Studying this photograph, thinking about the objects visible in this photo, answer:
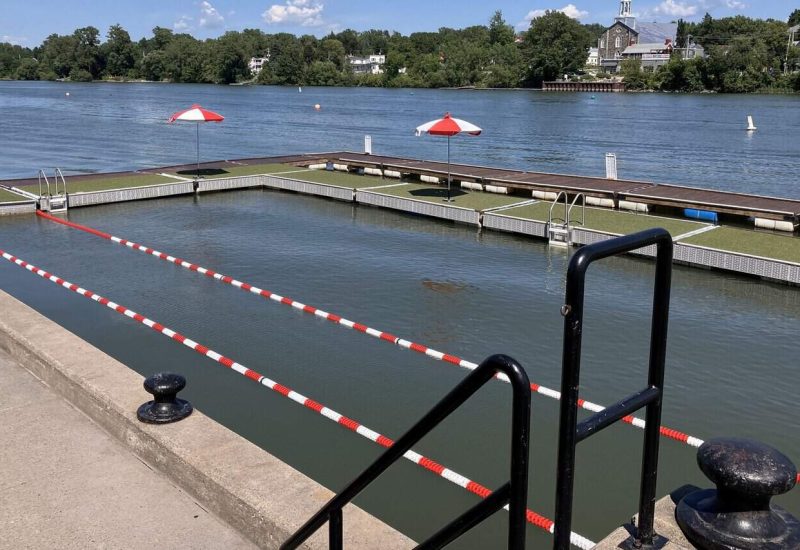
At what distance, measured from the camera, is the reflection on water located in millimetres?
7418

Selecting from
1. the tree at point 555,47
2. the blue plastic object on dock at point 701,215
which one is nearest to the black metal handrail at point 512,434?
the blue plastic object on dock at point 701,215

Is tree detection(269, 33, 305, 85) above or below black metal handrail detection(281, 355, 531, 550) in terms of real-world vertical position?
above

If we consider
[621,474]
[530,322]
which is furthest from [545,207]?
[621,474]

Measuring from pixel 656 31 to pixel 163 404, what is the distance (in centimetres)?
17091

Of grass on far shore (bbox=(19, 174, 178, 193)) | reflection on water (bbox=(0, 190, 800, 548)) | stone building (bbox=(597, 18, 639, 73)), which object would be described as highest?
stone building (bbox=(597, 18, 639, 73))

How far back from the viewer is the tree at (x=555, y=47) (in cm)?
13075

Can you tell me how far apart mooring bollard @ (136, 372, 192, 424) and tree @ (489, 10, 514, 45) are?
169267 millimetres

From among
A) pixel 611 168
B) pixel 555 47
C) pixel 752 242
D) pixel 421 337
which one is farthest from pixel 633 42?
pixel 421 337

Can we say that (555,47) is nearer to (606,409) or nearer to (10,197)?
(10,197)

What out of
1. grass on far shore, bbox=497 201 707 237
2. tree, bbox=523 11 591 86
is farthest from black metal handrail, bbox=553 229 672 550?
tree, bbox=523 11 591 86

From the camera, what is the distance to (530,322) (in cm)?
1203

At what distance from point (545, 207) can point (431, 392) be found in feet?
38.2

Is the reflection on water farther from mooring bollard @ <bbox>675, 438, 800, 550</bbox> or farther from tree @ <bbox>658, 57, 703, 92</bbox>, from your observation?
tree @ <bbox>658, 57, 703, 92</bbox>

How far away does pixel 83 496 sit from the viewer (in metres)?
4.55
